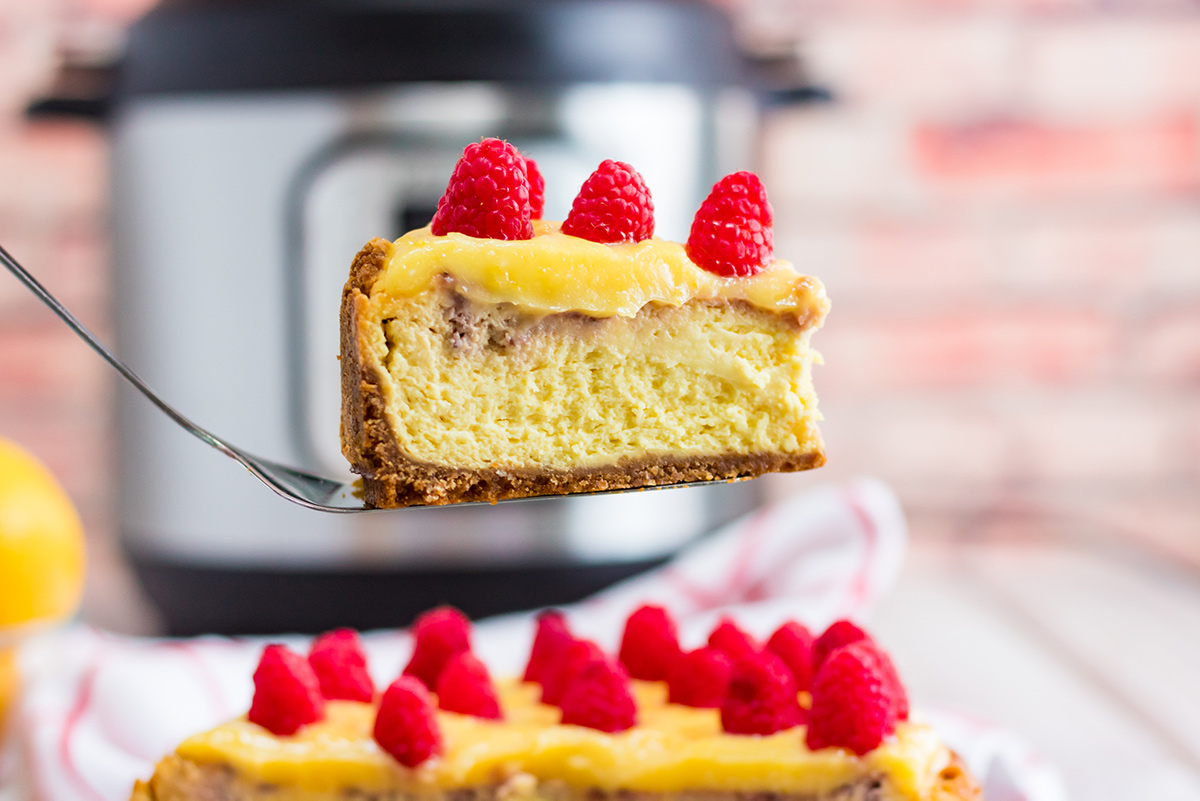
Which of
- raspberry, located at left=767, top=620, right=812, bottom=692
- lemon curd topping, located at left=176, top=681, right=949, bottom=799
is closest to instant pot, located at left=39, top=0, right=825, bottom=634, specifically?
raspberry, located at left=767, top=620, right=812, bottom=692

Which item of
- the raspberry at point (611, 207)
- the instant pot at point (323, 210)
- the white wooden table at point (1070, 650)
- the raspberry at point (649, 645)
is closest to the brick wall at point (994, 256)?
the white wooden table at point (1070, 650)

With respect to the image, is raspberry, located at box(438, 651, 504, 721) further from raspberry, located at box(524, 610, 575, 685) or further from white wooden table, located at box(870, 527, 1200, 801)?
white wooden table, located at box(870, 527, 1200, 801)

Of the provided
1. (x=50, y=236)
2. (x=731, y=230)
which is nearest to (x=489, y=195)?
(x=731, y=230)

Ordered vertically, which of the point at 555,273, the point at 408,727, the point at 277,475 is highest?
the point at 555,273

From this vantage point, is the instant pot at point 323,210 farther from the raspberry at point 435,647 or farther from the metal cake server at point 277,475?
the metal cake server at point 277,475

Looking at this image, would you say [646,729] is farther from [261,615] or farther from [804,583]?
[261,615]

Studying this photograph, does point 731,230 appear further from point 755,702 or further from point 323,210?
point 323,210
